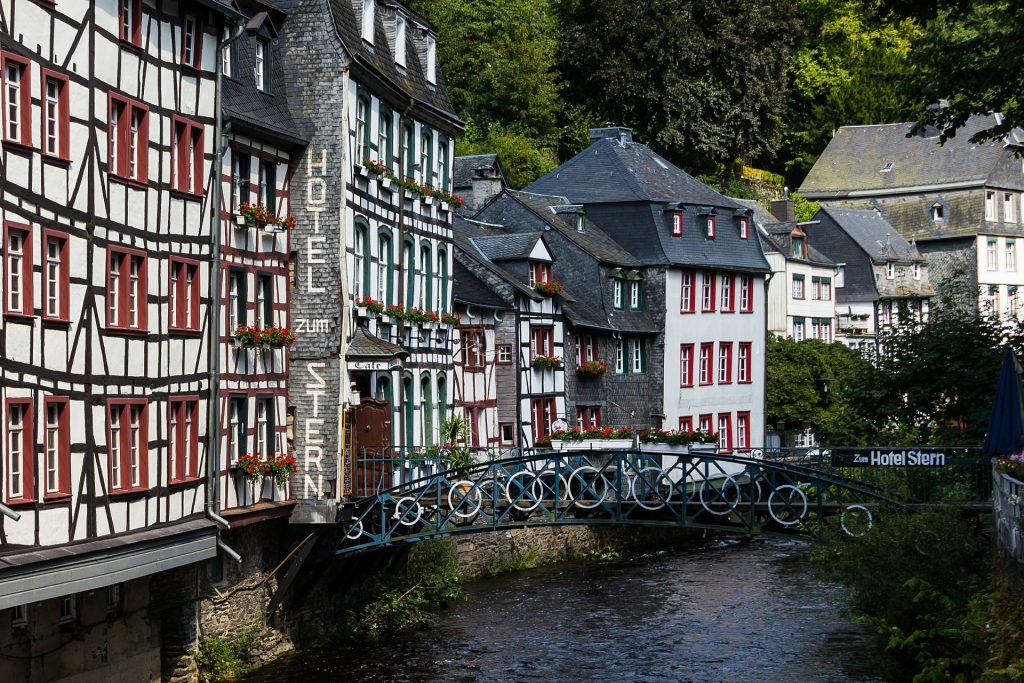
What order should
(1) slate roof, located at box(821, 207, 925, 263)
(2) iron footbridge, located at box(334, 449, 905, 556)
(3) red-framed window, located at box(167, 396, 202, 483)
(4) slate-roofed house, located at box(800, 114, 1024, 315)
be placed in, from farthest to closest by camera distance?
1. (4) slate-roofed house, located at box(800, 114, 1024, 315)
2. (1) slate roof, located at box(821, 207, 925, 263)
3. (2) iron footbridge, located at box(334, 449, 905, 556)
4. (3) red-framed window, located at box(167, 396, 202, 483)

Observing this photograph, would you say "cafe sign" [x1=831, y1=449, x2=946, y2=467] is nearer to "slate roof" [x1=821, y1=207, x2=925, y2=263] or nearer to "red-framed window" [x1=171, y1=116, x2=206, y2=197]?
"red-framed window" [x1=171, y1=116, x2=206, y2=197]

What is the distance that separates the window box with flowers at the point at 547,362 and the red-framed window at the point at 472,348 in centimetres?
349

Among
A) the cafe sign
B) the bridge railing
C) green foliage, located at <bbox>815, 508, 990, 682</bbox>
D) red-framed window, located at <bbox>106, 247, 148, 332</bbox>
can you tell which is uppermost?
red-framed window, located at <bbox>106, 247, 148, 332</bbox>

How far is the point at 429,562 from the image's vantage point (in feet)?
129

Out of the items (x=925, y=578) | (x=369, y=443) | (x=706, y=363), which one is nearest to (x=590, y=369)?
(x=706, y=363)

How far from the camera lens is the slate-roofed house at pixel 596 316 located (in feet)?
→ 177

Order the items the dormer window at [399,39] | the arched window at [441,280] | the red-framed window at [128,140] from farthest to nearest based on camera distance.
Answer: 1. the arched window at [441,280]
2. the dormer window at [399,39]
3. the red-framed window at [128,140]

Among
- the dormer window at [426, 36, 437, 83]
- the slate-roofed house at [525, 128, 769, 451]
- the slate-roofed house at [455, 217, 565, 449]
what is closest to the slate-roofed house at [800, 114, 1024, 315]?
the slate-roofed house at [525, 128, 769, 451]

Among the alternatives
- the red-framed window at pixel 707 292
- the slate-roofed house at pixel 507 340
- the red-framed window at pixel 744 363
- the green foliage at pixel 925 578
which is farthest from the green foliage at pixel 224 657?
the red-framed window at pixel 744 363

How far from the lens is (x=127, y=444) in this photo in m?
25.9

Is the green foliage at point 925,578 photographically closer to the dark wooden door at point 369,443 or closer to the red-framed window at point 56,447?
the dark wooden door at point 369,443

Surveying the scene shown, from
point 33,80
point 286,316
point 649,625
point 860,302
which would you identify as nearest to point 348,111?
point 286,316

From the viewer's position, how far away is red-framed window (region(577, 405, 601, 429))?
5419 cm

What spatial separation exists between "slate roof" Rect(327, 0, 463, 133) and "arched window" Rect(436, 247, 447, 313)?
292cm
